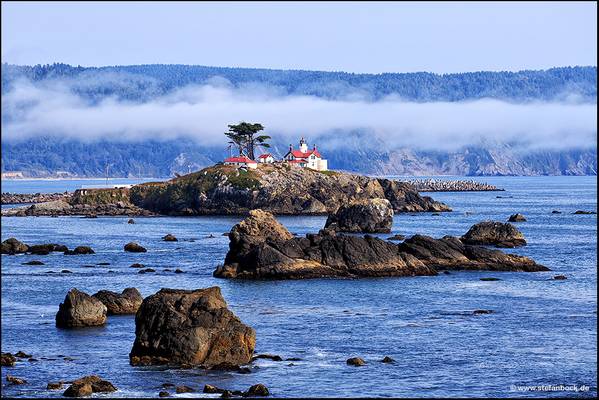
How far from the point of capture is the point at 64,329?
66438 millimetres

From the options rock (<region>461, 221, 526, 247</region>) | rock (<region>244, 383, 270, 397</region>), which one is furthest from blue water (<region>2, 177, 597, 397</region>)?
rock (<region>461, 221, 526, 247</region>)

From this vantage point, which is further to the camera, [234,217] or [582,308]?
[234,217]

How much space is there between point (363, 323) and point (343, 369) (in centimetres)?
1573

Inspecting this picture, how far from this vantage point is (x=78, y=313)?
66812mm

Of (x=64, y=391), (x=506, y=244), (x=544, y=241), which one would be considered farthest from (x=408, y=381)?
(x=544, y=241)

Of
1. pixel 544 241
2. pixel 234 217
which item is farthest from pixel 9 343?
pixel 234 217

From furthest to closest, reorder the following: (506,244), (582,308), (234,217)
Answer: (234,217) → (506,244) → (582,308)

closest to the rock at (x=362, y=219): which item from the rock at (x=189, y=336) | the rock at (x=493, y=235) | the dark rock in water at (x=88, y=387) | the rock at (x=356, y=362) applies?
the rock at (x=493, y=235)

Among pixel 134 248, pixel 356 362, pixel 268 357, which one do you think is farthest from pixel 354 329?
pixel 134 248

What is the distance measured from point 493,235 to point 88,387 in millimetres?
82471

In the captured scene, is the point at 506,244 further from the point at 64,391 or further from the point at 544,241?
the point at 64,391

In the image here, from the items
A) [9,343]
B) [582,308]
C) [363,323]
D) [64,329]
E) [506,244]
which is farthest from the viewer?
[506,244]

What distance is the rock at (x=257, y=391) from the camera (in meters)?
48.7

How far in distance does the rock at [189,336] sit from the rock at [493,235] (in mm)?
70990
